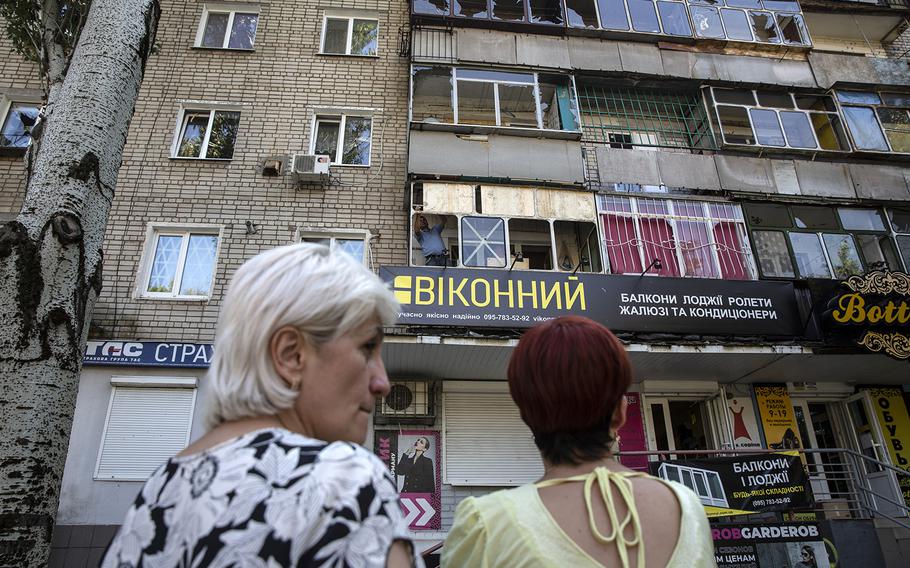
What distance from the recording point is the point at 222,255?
415 inches

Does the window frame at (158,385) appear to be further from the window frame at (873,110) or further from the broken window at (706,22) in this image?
the window frame at (873,110)

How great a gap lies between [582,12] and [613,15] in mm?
→ 881

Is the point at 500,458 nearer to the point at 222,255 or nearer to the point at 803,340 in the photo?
the point at 803,340

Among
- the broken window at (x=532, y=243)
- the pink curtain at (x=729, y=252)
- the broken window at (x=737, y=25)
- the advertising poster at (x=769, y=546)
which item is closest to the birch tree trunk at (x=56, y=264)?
the advertising poster at (x=769, y=546)

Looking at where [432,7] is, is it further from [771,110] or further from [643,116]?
[771,110]

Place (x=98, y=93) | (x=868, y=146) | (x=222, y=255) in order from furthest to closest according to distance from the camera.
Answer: (x=868, y=146)
(x=222, y=255)
(x=98, y=93)

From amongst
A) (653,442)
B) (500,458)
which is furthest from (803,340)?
(500,458)

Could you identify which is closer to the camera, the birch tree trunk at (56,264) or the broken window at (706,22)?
the birch tree trunk at (56,264)

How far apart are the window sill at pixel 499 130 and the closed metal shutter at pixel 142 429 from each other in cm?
724

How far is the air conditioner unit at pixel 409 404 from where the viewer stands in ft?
31.4

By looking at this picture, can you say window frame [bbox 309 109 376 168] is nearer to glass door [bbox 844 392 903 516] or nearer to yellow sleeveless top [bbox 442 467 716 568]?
yellow sleeveless top [bbox 442 467 716 568]

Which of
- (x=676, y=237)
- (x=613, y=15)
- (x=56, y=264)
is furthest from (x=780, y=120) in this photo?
(x=56, y=264)

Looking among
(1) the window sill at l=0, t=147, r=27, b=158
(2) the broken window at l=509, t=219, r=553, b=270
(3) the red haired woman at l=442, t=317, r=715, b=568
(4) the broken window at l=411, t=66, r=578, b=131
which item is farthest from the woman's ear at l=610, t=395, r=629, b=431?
(1) the window sill at l=0, t=147, r=27, b=158

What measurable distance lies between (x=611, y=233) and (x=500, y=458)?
5.20 m
